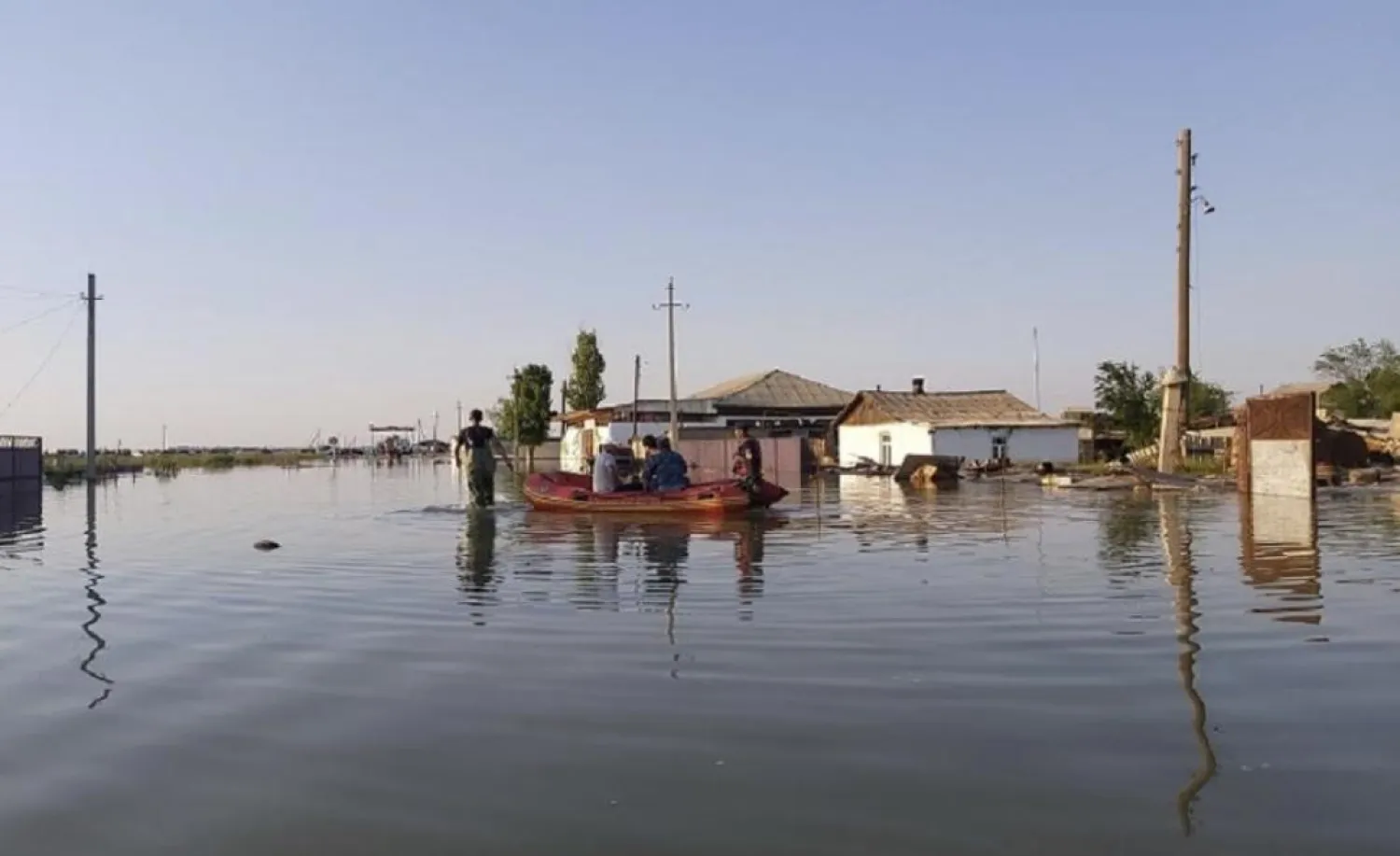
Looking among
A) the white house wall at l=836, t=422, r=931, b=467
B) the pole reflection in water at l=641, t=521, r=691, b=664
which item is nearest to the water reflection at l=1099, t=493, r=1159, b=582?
the pole reflection in water at l=641, t=521, r=691, b=664

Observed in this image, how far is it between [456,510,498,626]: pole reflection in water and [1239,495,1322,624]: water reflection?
23.1 feet

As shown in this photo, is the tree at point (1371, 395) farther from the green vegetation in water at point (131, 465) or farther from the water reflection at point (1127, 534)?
the green vegetation in water at point (131, 465)

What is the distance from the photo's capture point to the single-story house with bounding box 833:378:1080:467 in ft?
169

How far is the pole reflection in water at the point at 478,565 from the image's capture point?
11758 millimetres

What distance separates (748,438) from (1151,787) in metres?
19.2

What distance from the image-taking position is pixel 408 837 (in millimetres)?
4977

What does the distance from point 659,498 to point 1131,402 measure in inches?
1428

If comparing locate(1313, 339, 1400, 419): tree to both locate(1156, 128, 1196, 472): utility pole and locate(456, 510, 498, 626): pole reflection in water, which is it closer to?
locate(1156, 128, 1196, 472): utility pole

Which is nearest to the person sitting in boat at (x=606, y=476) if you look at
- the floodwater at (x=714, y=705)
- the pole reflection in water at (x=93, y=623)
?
the floodwater at (x=714, y=705)

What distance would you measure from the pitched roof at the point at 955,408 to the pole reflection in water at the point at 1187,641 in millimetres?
32199

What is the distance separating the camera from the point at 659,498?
22.6 meters

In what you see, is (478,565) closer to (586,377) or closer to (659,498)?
(659,498)

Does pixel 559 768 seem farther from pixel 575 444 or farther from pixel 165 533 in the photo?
pixel 575 444

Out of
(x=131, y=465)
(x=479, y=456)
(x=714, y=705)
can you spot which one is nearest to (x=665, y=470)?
(x=479, y=456)
